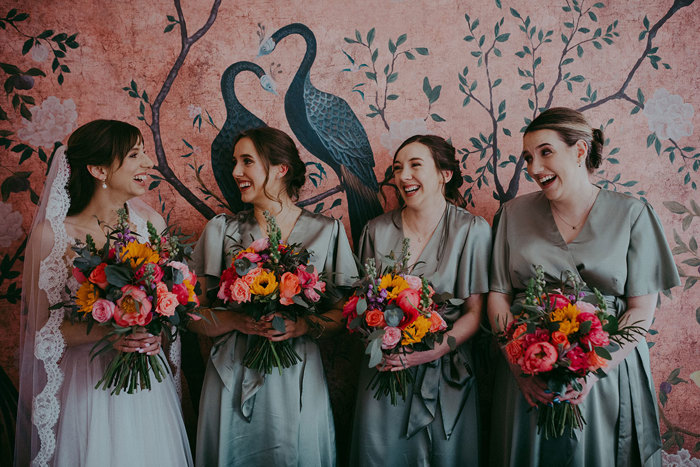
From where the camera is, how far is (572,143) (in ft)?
6.13

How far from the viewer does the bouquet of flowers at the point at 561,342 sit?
1489mm

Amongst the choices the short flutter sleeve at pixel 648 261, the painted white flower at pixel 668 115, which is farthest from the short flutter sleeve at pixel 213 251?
the painted white flower at pixel 668 115

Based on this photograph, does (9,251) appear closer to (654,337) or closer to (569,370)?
(569,370)

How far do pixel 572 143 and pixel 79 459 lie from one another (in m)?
2.53

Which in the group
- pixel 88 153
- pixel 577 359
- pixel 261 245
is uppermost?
pixel 88 153

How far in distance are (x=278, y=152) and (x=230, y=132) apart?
49cm

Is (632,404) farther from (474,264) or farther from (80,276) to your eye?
(80,276)

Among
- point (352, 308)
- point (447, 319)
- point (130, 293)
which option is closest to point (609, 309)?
point (447, 319)

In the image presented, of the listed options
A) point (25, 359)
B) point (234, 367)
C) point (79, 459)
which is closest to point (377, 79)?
point (234, 367)

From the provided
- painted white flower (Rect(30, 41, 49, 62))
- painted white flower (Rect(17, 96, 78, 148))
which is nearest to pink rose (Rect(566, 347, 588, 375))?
painted white flower (Rect(17, 96, 78, 148))

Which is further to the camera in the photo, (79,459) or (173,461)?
(173,461)

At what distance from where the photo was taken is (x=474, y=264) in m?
2.07

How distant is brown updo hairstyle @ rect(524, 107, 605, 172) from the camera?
73.4 inches

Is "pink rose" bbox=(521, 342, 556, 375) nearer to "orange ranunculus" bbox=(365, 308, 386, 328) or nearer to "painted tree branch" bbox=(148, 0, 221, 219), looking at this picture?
"orange ranunculus" bbox=(365, 308, 386, 328)
